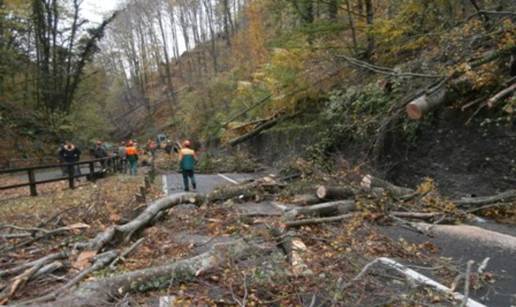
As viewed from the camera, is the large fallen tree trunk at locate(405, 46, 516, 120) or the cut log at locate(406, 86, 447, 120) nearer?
the large fallen tree trunk at locate(405, 46, 516, 120)

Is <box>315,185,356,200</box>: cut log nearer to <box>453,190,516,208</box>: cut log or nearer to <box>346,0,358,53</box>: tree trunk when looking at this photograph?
<box>453,190,516,208</box>: cut log

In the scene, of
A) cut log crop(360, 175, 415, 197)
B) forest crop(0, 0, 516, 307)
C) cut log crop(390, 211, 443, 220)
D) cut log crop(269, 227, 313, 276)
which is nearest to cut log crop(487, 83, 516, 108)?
forest crop(0, 0, 516, 307)

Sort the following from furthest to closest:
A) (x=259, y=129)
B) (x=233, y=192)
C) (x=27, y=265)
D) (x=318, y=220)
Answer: (x=259, y=129) < (x=233, y=192) < (x=318, y=220) < (x=27, y=265)

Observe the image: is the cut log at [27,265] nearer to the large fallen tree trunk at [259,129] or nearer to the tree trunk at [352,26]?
the tree trunk at [352,26]

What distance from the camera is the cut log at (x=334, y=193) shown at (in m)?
8.36

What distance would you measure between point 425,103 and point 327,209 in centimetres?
362

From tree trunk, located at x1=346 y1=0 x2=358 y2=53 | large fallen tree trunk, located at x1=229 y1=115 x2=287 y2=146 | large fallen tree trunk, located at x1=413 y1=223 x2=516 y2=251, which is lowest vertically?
large fallen tree trunk, located at x1=413 y1=223 x2=516 y2=251

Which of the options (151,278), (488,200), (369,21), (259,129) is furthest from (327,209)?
(259,129)

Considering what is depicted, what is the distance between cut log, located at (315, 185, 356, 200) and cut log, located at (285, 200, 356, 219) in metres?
0.40

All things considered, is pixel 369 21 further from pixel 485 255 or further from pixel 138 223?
pixel 138 223

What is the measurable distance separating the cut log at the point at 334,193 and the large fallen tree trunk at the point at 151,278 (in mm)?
2851

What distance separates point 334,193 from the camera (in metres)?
8.44

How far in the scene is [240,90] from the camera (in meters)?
23.6

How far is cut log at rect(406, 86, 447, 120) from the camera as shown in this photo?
8.95m
